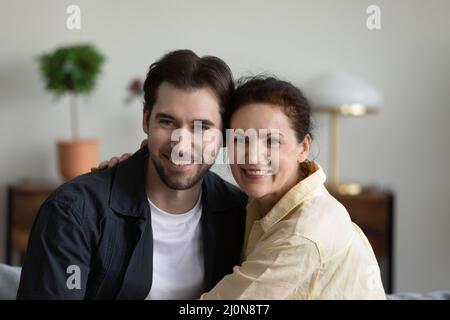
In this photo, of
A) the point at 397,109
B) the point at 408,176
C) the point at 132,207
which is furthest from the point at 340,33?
the point at 132,207

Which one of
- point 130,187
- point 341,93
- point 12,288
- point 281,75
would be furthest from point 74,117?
point 130,187

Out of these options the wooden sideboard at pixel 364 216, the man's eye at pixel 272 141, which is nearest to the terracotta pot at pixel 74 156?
the wooden sideboard at pixel 364 216

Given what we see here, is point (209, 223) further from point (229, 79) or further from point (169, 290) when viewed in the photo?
point (229, 79)

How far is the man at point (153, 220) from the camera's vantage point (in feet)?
2.67

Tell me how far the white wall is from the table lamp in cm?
11

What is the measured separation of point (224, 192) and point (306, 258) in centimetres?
30

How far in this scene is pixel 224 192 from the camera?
103 centimetres

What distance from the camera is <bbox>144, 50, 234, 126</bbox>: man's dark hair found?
88cm

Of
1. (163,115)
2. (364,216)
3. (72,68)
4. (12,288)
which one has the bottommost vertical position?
(364,216)

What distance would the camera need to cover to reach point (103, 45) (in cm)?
222

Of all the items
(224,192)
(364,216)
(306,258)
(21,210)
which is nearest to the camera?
(306,258)

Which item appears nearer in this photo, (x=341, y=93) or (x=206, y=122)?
(x=206, y=122)

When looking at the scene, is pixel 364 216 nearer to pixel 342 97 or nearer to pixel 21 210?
pixel 342 97

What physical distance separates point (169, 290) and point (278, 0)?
131 cm
